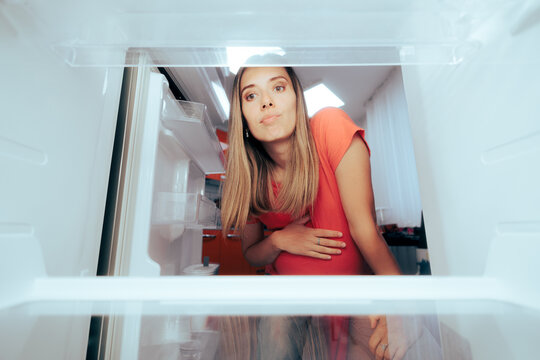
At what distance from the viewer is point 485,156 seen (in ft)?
1.51

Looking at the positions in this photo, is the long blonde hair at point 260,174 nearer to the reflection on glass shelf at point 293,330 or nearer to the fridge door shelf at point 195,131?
the fridge door shelf at point 195,131

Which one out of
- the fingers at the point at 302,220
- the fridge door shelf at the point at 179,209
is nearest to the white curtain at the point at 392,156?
the fingers at the point at 302,220

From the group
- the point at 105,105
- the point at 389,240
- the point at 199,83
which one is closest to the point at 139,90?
the point at 105,105

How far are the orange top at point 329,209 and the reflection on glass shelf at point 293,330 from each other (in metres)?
0.33

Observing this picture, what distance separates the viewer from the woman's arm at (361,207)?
0.79 metres

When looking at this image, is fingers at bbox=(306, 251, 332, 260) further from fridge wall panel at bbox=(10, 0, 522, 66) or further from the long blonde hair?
fridge wall panel at bbox=(10, 0, 522, 66)

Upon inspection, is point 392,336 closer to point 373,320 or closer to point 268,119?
point 373,320

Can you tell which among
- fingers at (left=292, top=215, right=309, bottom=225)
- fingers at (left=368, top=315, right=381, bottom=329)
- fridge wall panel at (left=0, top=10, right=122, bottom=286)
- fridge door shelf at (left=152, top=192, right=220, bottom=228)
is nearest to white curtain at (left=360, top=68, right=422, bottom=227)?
fingers at (left=292, top=215, right=309, bottom=225)

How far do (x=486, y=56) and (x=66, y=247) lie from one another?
0.96 metres

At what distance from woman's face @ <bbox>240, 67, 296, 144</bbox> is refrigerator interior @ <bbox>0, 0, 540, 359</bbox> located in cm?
38

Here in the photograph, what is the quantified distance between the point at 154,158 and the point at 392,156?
0.89 metres

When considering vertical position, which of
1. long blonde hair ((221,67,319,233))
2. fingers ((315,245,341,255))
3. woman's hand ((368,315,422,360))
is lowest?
woman's hand ((368,315,422,360))

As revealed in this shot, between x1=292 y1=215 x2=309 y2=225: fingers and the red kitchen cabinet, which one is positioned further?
the red kitchen cabinet

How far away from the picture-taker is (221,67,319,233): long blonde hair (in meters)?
0.85
